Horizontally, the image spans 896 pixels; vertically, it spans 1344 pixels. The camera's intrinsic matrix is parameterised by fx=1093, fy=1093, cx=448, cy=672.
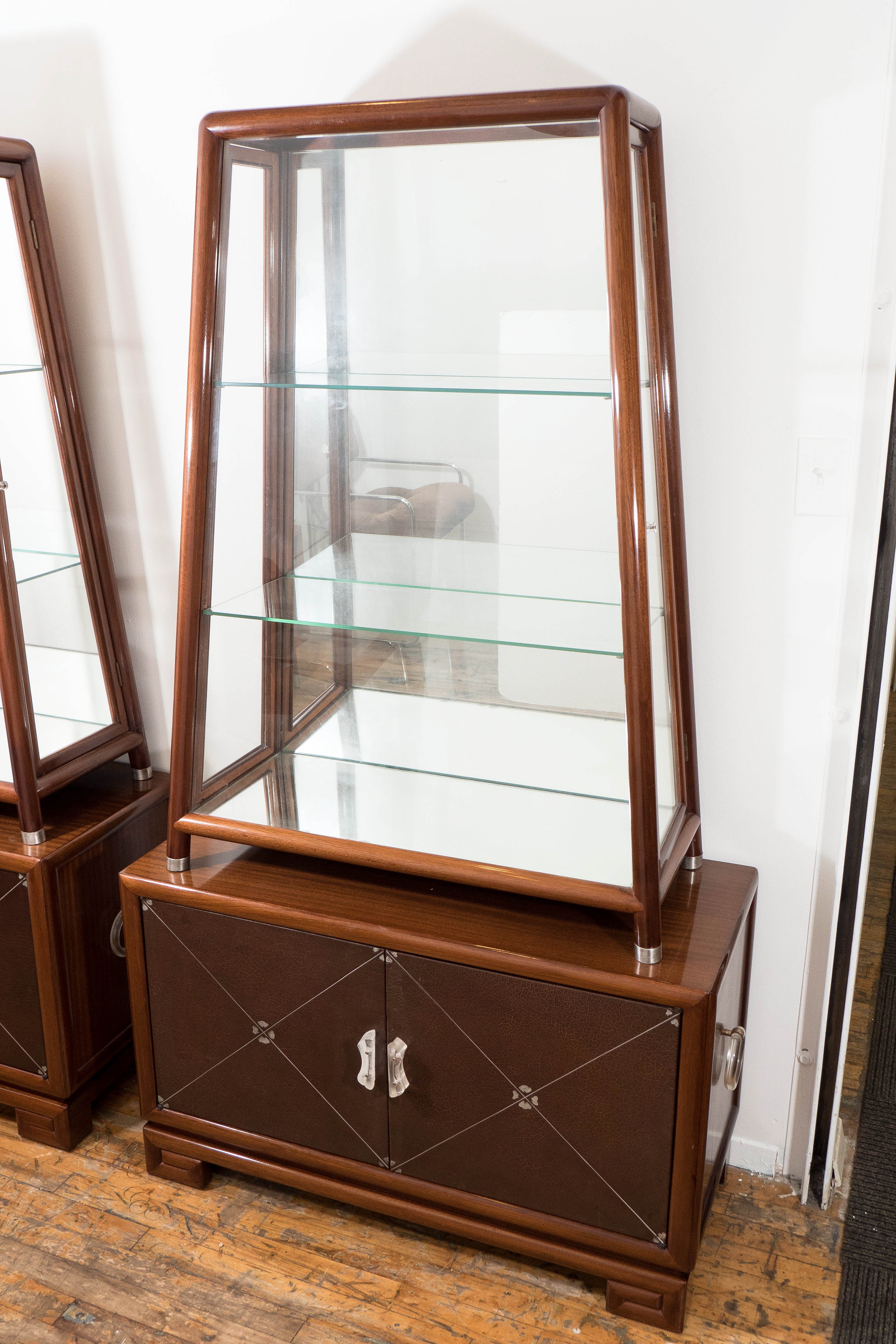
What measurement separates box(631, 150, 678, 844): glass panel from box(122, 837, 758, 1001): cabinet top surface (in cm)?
16

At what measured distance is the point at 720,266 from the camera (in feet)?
5.37

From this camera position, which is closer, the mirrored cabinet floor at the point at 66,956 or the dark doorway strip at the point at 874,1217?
the dark doorway strip at the point at 874,1217

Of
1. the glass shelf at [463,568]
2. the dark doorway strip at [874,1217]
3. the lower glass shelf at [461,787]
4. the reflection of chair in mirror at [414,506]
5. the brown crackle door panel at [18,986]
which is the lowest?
the dark doorway strip at [874,1217]

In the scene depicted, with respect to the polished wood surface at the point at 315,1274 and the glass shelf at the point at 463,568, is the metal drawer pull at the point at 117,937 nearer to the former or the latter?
the polished wood surface at the point at 315,1274

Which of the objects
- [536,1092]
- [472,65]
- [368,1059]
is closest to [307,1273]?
[368,1059]

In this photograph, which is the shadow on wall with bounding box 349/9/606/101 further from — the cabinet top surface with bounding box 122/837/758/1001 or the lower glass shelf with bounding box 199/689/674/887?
the cabinet top surface with bounding box 122/837/758/1001

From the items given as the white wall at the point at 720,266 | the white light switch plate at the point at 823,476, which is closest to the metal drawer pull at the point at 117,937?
the white wall at the point at 720,266

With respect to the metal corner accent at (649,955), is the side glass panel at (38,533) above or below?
above

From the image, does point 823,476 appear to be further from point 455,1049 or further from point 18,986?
point 18,986

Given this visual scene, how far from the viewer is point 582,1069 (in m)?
1.61

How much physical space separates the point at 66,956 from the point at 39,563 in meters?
0.71

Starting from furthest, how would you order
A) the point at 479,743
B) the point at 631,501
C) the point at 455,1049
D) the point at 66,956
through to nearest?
the point at 66,956 → the point at 479,743 → the point at 455,1049 → the point at 631,501

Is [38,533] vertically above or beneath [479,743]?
above

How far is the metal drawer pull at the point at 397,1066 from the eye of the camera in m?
1.72
